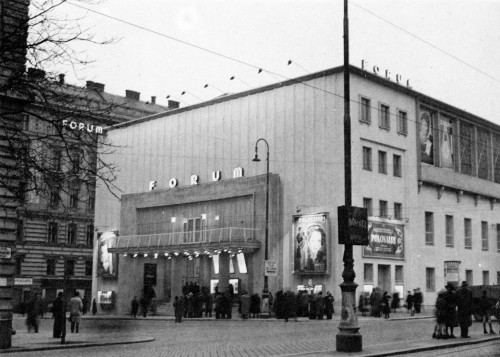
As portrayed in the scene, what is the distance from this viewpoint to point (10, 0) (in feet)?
64.4

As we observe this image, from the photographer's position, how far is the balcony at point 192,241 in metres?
48.2

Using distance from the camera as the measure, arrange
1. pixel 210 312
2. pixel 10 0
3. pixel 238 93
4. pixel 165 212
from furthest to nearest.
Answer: pixel 165 212, pixel 238 93, pixel 210 312, pixel 10 0

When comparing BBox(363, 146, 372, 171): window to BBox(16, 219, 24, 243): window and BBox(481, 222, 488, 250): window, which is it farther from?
BBox(16, 219, 24, 243): window

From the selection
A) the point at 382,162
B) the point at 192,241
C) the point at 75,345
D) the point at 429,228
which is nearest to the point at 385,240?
the point at 382,162

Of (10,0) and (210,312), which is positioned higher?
(10,0)

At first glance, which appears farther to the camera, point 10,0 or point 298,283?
point 298,283

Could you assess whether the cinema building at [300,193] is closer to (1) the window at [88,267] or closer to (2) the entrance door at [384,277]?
(2) the entrance door at [384,277]

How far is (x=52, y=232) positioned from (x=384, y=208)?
39.9 meters

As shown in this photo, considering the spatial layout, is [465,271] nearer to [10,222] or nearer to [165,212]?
[165,212]

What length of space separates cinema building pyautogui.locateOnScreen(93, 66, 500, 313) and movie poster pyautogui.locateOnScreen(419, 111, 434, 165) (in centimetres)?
14

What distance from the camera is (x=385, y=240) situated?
4762 cm

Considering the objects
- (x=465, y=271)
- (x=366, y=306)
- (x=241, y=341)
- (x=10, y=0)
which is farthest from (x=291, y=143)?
(x=10, y=0)

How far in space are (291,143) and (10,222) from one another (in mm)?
30255

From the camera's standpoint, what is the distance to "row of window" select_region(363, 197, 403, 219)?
4719 cm
